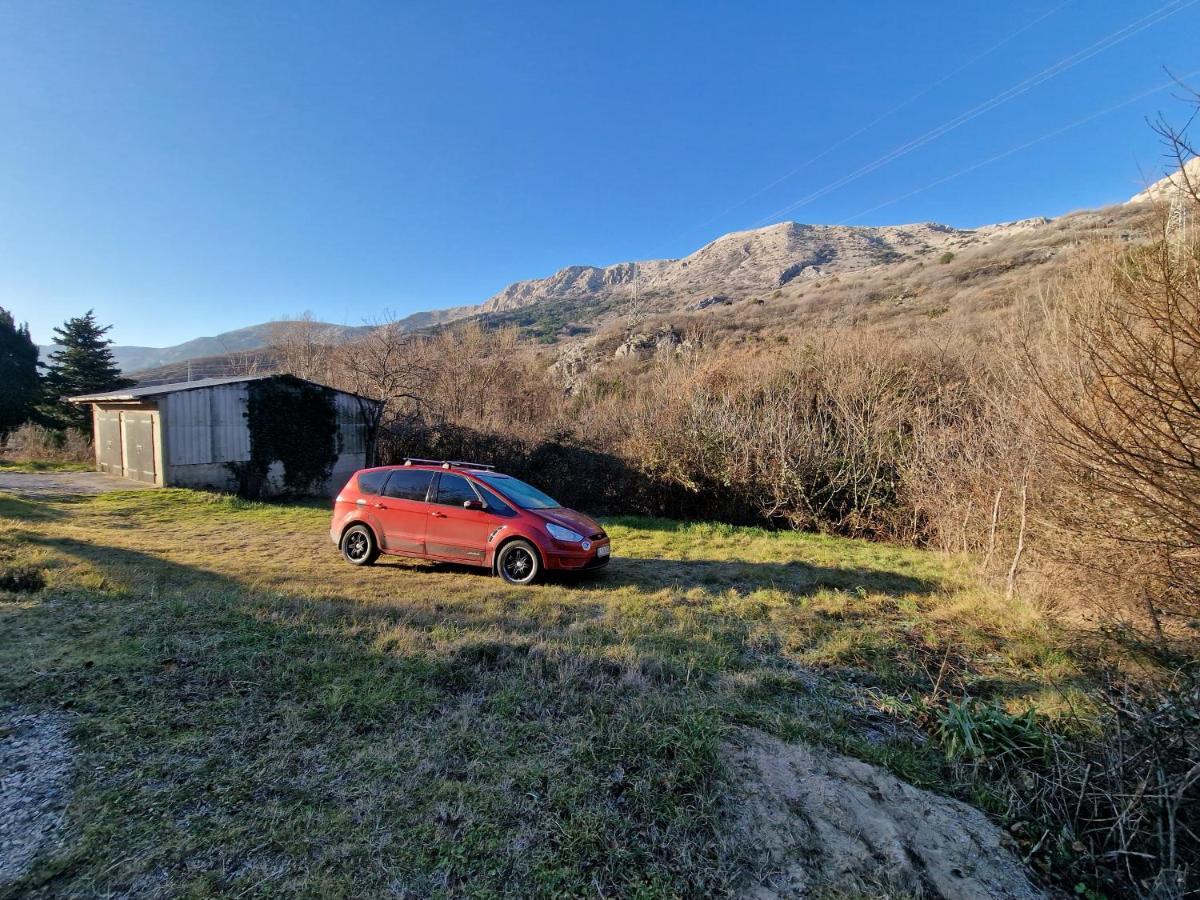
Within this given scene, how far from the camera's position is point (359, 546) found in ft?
26.4

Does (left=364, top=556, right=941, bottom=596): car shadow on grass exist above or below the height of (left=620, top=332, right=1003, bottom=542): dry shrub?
below

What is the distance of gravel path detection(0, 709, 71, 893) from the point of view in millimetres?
2086

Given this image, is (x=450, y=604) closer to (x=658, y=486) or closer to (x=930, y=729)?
(x=930, y=729)

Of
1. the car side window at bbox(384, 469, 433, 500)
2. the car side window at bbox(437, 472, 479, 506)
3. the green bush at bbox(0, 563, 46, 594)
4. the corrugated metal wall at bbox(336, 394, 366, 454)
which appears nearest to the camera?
the green bush at bbox(0, 563, 46, 594)

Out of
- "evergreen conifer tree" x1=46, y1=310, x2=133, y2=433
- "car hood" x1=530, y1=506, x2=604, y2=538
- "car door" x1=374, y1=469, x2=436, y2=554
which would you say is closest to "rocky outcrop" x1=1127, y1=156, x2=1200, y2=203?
"car hood" x1=530, y1=506, x2=604, y2=538

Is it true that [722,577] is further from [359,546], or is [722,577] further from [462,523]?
[359,546]

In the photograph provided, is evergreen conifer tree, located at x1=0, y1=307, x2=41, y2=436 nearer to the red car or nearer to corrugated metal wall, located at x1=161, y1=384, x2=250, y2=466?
corrugated metal wall, located at x1=161, y1=384, x2=250, y2=466

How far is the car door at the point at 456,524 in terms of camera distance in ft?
24.1

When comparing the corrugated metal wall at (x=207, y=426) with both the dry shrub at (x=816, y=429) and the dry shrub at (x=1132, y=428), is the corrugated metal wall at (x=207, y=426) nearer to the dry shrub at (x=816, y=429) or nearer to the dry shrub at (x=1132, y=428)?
the dry shrub at (x=816, y=429)

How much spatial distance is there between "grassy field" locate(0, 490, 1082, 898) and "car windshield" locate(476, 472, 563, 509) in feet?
4.12

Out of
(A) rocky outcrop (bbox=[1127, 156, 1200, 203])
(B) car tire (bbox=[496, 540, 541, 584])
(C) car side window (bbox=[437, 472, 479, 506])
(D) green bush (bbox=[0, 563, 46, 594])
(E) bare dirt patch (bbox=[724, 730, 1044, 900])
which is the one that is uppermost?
(A) rocky outcrop (bbox=[1127, 156, 1200, 203])

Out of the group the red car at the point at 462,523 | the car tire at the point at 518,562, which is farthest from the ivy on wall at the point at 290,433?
A: the car tire at the point at 518,562

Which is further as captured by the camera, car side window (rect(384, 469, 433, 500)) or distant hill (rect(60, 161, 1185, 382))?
distant hill (rect(60, 161, 1185, 382))

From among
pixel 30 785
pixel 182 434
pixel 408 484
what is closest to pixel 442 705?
pixel 30 785
